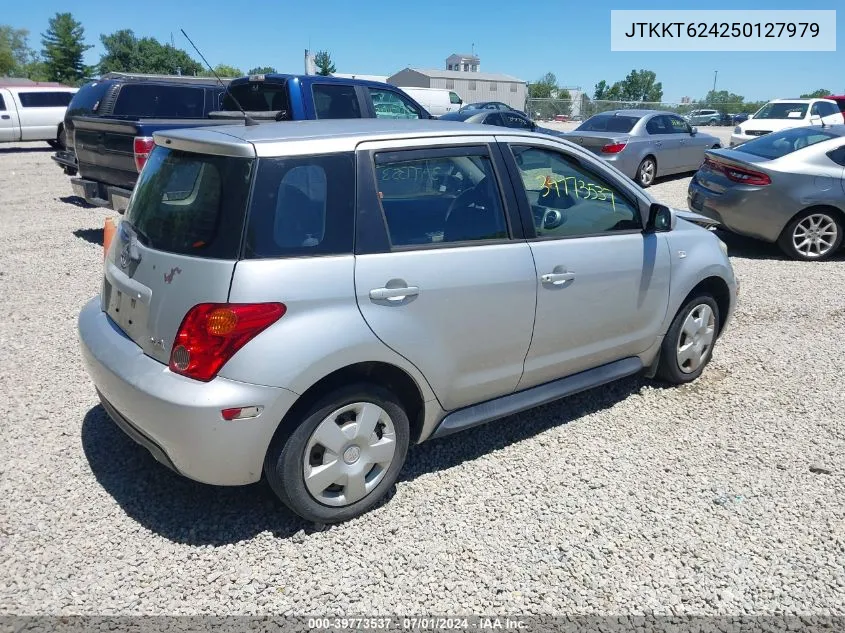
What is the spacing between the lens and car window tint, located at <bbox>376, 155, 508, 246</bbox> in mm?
3012

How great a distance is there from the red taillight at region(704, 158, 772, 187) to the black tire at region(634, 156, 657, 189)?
5.31 metres

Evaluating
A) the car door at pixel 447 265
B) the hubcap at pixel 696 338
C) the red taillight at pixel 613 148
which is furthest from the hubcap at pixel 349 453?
the red taillight at pixel 613 148

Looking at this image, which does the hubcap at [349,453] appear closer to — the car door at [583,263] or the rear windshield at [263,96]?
the car door at [583,263]

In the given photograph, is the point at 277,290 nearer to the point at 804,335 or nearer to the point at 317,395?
the point at 317,395

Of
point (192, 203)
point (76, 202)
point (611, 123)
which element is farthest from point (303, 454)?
point (611, 123)

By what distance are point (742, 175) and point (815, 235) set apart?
3.81 feet

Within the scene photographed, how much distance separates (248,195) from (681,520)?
251 cm

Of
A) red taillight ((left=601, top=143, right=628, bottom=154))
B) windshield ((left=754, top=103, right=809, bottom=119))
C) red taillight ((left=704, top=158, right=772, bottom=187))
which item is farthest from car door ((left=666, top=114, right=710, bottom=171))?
red taillight ((left=704, top=158, right=772, bottom=187))

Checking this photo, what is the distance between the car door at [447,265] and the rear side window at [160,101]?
8.55 m

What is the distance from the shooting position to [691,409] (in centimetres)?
423

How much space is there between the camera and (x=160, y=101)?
1036cm

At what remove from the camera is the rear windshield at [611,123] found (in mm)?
13531

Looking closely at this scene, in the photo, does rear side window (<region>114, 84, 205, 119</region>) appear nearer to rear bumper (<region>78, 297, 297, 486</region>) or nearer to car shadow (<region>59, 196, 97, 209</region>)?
car shadow (<region>59, 196, 97, 209</region>)

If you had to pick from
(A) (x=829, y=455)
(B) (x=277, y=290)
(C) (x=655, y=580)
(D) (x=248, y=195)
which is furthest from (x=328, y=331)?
(A) (x=829, y=455)
